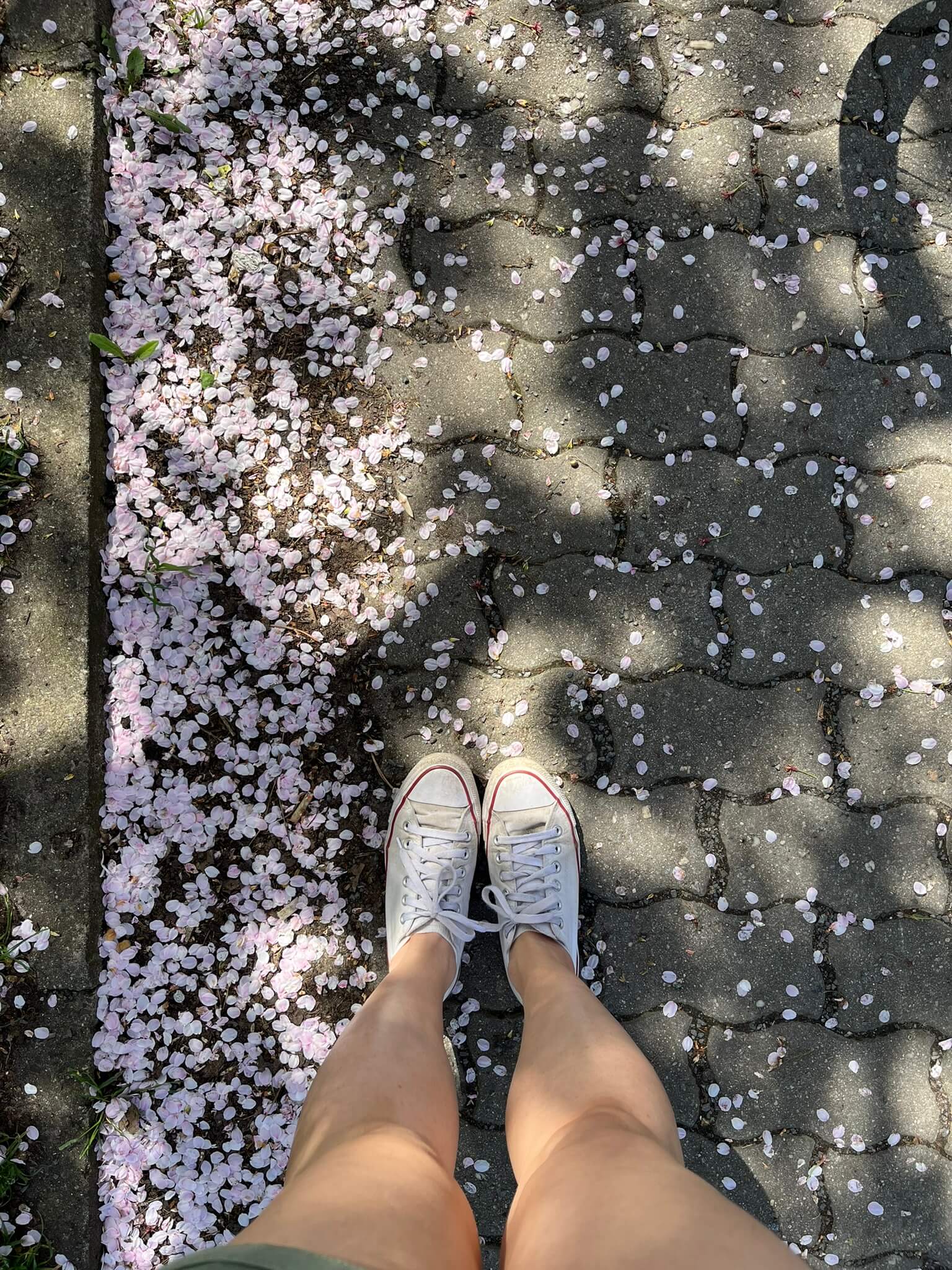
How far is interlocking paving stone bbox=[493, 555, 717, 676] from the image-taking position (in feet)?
7.32

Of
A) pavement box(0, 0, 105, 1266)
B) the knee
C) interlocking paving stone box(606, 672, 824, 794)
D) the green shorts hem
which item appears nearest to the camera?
the green shorts hem

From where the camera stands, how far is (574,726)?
2232 mm

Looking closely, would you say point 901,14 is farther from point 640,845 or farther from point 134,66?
point 640,845

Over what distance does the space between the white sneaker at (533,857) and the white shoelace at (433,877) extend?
9 cm

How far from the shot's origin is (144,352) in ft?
7.10

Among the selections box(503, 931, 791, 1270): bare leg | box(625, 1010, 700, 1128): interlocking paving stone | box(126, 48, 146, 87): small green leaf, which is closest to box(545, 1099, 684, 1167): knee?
box(503, 931, 791, 1270): bare leg

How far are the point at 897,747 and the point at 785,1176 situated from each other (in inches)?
43.8

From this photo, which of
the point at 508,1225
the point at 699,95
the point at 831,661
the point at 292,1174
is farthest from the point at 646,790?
the point at 699,95

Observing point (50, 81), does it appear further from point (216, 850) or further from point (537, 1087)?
point (537, 1087)

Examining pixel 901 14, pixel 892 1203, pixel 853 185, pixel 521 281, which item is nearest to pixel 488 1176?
pixel 892 1203

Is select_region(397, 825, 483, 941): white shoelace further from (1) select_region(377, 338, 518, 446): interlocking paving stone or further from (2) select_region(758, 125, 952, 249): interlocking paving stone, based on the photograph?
(2) select_region(758, 125, 952, 249): interlocking paving stone

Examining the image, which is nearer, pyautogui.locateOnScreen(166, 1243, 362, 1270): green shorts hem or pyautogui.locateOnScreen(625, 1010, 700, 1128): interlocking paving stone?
pyautogui.locateOnScreen(166, 1243, 362, 1270): green shorts hem

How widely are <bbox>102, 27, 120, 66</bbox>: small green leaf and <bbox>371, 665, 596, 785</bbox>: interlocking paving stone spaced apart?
1.71 meters

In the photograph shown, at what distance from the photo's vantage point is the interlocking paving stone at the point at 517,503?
2.24m
